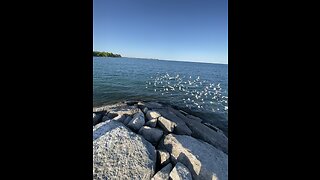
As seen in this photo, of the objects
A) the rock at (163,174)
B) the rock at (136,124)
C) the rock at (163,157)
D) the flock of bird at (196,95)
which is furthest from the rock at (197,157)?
the flock of bird at (196,95)

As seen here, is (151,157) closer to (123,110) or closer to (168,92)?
(123,110)

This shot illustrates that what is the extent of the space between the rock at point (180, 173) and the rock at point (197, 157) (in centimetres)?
23

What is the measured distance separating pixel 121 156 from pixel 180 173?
5.23 feet

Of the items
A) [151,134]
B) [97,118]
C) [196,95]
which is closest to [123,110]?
[97,118]

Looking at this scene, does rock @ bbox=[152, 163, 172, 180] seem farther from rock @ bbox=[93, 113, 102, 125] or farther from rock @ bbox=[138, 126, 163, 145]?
rock @ bbox=[93, 113, 102, 125]

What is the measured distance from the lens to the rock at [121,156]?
4.07m

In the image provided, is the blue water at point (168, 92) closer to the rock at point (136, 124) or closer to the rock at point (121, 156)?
the rock at point (136, 124)

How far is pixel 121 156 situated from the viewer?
4562 mm

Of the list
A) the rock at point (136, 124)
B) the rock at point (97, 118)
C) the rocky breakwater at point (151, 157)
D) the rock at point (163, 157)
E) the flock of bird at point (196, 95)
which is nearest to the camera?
the rocky breakwater at point (151, 157)

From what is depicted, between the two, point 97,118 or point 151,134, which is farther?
point 97,118

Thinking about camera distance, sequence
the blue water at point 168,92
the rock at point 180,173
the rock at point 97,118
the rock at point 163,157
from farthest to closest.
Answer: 1. the blue water at point 168,92
2. the rock at point 97,118
3. the rock at point 163,157
4. the rock at point 180,173
